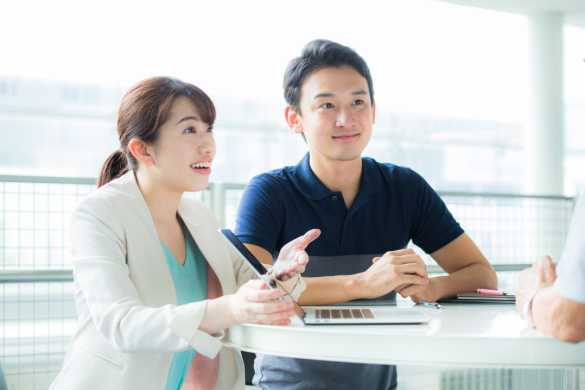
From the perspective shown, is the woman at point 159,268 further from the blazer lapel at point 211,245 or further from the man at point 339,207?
the man at point 339,207

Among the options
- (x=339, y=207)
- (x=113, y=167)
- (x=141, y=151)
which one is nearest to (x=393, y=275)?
(x=339, y=207)

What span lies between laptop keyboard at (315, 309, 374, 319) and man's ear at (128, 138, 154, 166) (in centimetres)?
60

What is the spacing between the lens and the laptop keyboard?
3.38ft

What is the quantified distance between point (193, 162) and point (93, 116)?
3.98 m

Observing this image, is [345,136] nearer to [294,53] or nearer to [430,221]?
Answer: [430,221]

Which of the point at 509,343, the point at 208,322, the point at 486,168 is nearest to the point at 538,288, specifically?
the point at 509,343

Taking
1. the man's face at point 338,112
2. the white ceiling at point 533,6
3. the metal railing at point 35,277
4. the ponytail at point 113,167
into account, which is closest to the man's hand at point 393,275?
the man's face at point 338,112

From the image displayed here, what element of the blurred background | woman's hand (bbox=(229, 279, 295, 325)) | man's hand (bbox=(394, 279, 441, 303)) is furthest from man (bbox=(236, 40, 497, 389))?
the blurred background

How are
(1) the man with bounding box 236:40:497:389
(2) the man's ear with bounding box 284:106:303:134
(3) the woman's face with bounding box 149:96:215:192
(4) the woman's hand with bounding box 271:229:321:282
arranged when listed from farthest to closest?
(2) the man's ear with bounding box 284:106:303:134 < (1) the man with bounding box 236:40:497:389 < (3) the woman's face with bounding box 149:96:215:192 < (4) the woman's hand with bounding box 271:229:321:282

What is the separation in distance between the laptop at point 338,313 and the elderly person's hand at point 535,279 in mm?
188

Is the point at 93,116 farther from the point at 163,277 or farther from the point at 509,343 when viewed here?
the point at 509,343

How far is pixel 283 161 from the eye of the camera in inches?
218

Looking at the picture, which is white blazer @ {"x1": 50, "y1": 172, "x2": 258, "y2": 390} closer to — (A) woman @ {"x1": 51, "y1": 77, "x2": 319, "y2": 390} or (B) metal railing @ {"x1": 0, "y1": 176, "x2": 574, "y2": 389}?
(A) woman @ {"x1": 51, "y1": 77, "x2": 319, "y2": 390}

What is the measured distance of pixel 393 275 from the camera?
1221 millimetres
